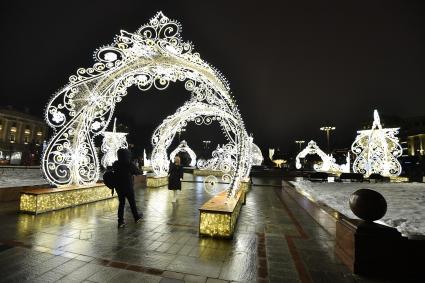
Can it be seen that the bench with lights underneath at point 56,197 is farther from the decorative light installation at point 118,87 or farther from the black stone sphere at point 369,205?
the black stone sphere at point 369,205

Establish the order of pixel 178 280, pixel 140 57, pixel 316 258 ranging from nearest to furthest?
pixel 178 280 → pixel 316 258 → pixel 140 57

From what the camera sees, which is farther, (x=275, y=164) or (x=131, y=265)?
(x=275, y=164)

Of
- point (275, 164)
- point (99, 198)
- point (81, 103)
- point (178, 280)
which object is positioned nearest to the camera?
point (178, 280)

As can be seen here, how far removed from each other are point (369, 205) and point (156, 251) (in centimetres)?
336

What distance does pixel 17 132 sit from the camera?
5291cm

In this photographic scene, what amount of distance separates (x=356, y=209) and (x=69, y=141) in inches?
310

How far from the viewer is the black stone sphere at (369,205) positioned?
335 cm

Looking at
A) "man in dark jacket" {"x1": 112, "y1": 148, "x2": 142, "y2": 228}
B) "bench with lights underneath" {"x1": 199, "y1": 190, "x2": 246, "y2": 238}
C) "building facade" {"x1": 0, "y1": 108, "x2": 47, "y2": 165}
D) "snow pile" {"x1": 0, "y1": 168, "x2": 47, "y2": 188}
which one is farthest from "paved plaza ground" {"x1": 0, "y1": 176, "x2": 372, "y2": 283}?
"building facade" {"x1": 0, "y1": 108, "x2": 47, "y2": 165}

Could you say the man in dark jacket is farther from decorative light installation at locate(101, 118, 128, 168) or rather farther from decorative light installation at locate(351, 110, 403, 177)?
decorative light installation at locate(351, 110, 403, 177)

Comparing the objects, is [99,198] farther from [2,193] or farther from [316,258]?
[316,258]

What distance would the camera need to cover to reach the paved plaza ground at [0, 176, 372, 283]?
3180mm

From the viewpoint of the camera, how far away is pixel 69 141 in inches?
298

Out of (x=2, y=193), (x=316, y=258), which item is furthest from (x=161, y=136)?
(x=316, y=258)

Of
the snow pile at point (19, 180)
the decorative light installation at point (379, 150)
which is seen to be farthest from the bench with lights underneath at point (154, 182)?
the decorative light installation at point (379, 150)
